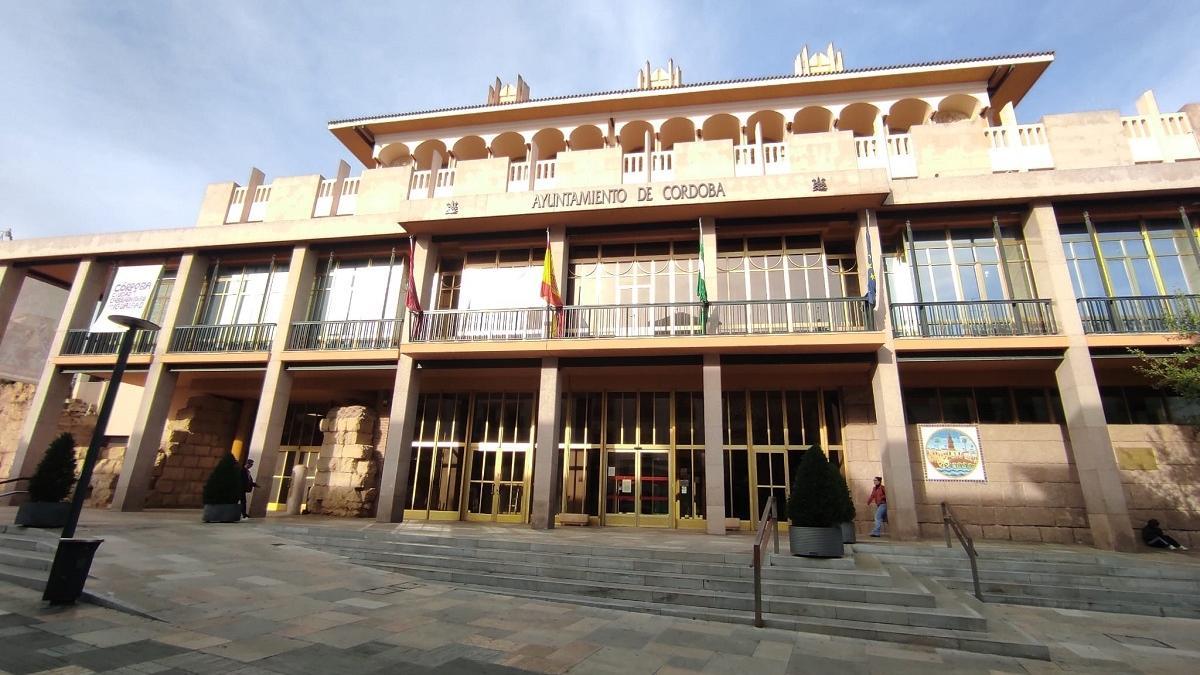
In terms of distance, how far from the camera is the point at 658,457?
1541 centimetres

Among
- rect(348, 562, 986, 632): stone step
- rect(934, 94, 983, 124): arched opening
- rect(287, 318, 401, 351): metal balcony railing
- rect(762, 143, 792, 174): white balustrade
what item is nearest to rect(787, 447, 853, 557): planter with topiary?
rect(348, 562, 986, 632): stone step

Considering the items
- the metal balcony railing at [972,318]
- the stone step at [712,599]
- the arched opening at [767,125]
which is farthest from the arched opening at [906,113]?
the stone step at [712,599]

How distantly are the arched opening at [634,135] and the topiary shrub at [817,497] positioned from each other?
13809mm

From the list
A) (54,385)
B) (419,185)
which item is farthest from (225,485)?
(419,185)

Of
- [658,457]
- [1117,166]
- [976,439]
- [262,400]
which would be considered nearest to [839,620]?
[658,457]

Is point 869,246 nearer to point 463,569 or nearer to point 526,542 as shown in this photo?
point 526,542

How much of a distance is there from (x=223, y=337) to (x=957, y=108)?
25431 millimetres


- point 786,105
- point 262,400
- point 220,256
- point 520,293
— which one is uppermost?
point 786,105

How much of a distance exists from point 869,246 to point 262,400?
57.3ft

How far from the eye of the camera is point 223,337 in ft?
55.3

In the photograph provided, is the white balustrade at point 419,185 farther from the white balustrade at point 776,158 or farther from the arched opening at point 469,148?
the white balustrade at point 776,158

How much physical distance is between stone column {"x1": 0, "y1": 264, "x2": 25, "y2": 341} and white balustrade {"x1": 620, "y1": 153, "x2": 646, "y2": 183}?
2207cm

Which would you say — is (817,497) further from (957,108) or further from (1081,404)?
(957,108)

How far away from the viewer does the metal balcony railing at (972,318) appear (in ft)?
43.3
